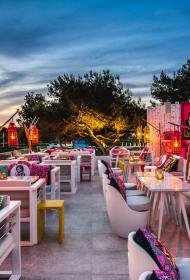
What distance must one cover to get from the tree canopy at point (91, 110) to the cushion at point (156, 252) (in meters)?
16.4

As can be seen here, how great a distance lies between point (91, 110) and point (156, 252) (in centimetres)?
→ 1702

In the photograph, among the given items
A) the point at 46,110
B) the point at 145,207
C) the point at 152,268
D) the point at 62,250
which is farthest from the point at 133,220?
the point at 46,110

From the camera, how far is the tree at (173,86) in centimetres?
2569

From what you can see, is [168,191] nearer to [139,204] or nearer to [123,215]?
[139,204]

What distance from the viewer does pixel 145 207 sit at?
548cm

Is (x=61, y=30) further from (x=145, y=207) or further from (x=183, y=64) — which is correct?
(x=183, y=64)

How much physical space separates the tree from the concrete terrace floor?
796 inches

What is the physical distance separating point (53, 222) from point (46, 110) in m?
15.1

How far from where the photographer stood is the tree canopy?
19188mm

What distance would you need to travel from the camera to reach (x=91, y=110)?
19141mm

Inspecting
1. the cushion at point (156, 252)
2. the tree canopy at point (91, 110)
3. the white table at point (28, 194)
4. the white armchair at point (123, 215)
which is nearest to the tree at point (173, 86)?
the tree canopy at point (91, 110)

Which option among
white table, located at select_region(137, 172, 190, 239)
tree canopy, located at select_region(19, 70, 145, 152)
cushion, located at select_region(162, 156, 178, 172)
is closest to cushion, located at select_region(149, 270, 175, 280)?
white table, located at select_region(137, 172, 190, 239)

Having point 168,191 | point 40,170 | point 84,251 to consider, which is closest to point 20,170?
point 40,170

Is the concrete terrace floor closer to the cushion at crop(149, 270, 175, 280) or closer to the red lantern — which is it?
the cushion at crop(149, 270, 175, 280)
